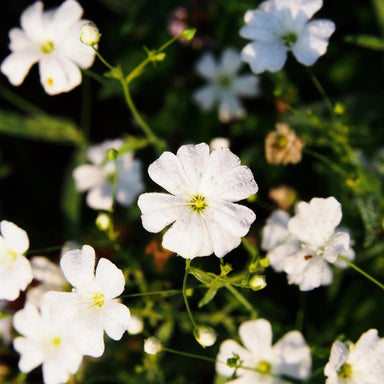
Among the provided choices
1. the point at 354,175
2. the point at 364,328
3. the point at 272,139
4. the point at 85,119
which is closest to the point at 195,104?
the point at 85,119

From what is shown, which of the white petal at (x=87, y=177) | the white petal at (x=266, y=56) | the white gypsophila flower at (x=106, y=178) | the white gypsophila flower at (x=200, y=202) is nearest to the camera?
the white gypsophila flower at (x=200, y=202)

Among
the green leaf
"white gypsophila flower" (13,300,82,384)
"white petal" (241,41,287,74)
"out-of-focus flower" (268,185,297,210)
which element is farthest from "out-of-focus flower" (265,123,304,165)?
the green leaf

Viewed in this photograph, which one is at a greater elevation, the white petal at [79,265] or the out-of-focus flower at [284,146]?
the out-of-focus flower at [284,146]

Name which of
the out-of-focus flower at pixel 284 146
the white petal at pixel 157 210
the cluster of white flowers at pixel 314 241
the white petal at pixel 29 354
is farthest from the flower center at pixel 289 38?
the white petal at pixel 29 354

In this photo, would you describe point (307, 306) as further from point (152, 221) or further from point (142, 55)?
point (142, 55)

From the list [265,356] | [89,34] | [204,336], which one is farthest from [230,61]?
[204,336]

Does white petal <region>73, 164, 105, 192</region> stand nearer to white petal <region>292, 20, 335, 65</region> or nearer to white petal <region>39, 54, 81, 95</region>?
white petal <region>39, 54, 81, 95</region>

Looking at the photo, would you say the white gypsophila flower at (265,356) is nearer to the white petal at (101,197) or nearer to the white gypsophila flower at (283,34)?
the white petal at (101,197)
